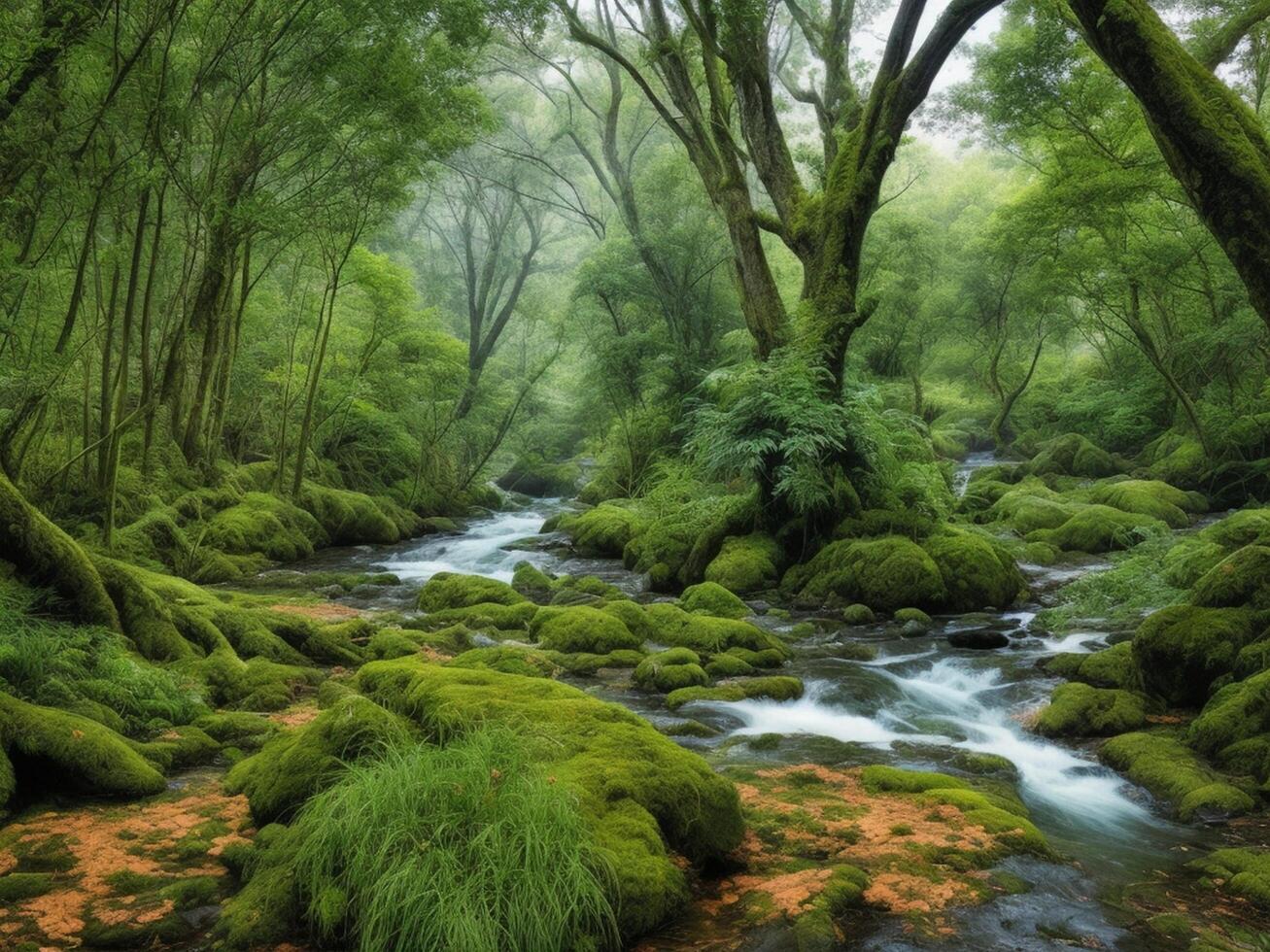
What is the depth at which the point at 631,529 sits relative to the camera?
17.0 m

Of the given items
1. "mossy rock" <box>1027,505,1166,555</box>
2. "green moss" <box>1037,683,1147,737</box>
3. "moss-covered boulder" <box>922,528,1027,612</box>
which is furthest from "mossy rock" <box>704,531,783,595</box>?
"mossy rock" <box>1027,505,1166,555</box>

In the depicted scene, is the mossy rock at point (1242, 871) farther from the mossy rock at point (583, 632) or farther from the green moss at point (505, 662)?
the mossy rock at point (583, 632)

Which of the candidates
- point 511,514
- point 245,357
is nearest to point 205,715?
point 245,357

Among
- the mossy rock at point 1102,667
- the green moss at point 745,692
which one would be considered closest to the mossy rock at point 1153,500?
the mossy rock at point 1102,667

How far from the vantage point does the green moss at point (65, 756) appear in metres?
4.70

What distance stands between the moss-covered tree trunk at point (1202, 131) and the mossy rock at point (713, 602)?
267 inches

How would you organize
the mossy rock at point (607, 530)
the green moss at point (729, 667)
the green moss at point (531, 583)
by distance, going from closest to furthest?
the green moss at point (729, 667)
the green moss at point (531, 583)
the mossy rock at point (607, 530)

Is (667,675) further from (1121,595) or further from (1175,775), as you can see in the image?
(1121,595)

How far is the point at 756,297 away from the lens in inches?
584

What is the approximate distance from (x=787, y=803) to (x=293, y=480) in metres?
16.0

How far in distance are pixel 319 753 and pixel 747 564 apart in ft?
30.7

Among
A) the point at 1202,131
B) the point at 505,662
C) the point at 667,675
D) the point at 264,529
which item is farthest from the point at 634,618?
the point at 264,529

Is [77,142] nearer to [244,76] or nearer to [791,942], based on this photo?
[244,76]

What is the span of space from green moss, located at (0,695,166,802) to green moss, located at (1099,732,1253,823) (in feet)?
21.4
